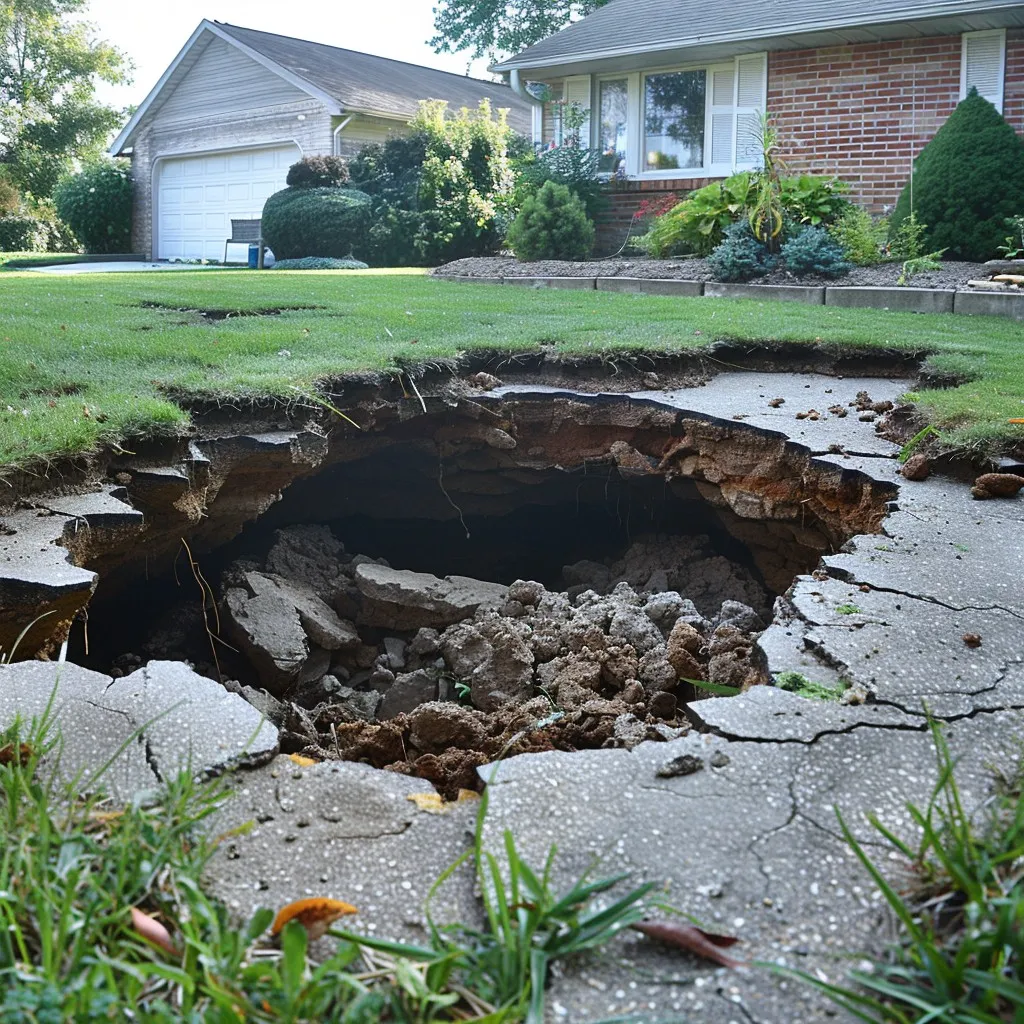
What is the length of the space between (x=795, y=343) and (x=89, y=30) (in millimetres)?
34139

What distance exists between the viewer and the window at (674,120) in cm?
1638

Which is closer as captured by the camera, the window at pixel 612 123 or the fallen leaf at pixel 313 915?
the fallen leaf at pixel 313 915

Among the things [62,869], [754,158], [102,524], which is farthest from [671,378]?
[754,158]

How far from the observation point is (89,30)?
33594mm

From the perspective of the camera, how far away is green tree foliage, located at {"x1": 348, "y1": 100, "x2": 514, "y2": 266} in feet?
57.4

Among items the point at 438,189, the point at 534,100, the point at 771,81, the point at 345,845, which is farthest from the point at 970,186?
the point at 345,845

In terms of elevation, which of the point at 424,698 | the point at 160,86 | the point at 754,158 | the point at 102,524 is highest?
the point at 160,86

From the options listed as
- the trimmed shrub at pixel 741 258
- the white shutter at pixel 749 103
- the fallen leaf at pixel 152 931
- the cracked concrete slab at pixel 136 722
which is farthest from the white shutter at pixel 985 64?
the fallen leaf at pixel 152 931

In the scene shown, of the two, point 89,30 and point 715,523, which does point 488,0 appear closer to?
point 89,30

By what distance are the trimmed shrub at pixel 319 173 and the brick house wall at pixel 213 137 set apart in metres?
1.88

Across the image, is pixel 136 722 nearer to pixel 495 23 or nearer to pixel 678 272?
pixel 678 272

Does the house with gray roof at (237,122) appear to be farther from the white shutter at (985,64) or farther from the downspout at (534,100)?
the white shutter at (985,64)

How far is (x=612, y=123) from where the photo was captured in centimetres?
1705

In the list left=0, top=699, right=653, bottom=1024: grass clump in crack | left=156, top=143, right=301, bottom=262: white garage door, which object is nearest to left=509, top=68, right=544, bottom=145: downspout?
left=156, top=143, right=301, bottom=262: white garage door
